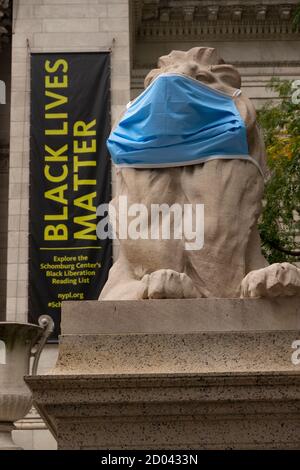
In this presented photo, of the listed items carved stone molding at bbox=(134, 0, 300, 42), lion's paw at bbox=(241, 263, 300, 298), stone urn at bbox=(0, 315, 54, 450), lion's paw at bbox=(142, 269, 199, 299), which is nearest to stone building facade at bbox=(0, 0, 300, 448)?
carved stone molding at bbox=(134, 0, 300, 42)

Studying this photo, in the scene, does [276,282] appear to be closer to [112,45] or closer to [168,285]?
[168,285]

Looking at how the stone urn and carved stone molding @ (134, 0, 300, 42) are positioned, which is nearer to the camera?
the stone urn

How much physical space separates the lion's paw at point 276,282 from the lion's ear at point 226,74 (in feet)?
6.97

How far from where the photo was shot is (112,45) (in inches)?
920

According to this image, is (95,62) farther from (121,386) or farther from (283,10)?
(121,386)

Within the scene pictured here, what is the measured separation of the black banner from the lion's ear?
13.2 metres

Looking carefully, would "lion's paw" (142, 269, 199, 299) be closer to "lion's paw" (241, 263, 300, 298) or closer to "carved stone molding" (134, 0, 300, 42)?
"lion's paw" (241, 263, 300, 298)

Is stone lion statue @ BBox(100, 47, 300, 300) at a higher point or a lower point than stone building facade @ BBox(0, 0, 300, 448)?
lower

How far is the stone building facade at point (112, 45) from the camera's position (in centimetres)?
2248

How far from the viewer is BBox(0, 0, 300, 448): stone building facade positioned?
73.8 feet

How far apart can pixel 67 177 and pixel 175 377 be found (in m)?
16.4

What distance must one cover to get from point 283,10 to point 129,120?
773 inches

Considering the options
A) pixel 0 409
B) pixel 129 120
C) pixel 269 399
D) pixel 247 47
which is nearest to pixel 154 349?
pixel 269 399
